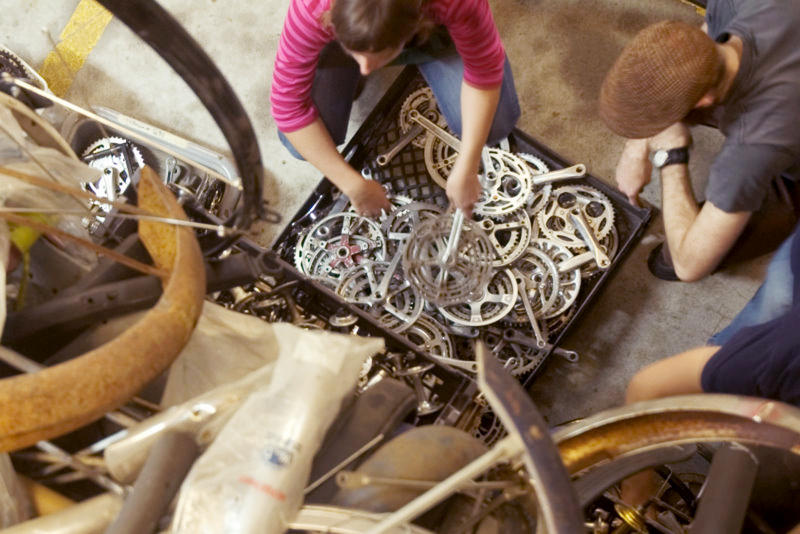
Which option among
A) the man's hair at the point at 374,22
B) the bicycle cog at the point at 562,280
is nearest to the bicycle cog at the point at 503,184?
the bicycle cog at the point at 562,280

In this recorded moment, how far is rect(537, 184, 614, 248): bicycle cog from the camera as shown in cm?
136

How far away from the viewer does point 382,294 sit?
134 centimetres

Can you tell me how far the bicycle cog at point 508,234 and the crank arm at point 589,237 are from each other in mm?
95

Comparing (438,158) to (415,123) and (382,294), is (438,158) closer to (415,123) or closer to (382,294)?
(415,123)

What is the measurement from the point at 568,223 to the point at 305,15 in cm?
70

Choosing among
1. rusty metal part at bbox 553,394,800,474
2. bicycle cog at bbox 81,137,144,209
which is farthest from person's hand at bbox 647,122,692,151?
bicycle cog at bbox 81,137,144,209

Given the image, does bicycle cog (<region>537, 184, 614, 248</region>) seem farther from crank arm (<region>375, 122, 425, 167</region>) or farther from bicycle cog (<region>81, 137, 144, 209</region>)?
bicycle cog (<region>81, 137, 144, 209</region>)

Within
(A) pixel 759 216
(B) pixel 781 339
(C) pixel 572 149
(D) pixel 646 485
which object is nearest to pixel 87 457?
(D) pixel 646 485

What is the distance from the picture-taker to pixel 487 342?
53.1 inches

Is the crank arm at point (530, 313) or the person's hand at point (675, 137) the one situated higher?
the person's hand at point (675, 137)

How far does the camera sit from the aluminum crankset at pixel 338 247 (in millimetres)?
1392

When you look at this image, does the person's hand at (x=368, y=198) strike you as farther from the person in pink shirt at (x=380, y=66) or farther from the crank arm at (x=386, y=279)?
the crank arm at (x=386, y=279)

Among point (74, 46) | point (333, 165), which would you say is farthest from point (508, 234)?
point (74, 46)

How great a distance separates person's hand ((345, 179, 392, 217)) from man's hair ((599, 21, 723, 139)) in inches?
20.1
